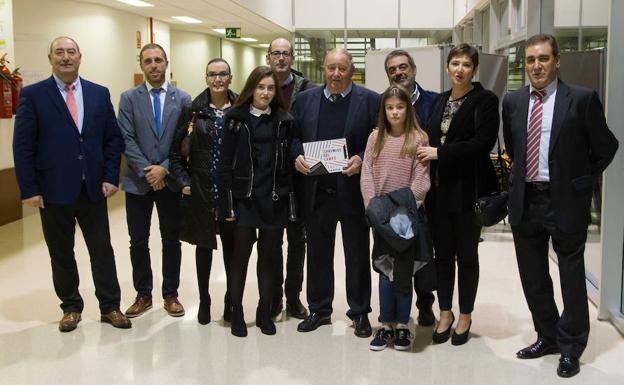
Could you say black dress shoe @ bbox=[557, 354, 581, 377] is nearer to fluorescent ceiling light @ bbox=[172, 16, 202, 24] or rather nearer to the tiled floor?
the tiled floor

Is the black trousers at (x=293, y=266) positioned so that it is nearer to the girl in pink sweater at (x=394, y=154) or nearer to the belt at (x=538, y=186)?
the girl in pink sweater at (x=394, y=154)

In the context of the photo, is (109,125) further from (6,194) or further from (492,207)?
(6,194)

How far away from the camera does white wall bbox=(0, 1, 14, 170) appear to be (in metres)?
7.11

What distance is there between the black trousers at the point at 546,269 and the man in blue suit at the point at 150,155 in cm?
211

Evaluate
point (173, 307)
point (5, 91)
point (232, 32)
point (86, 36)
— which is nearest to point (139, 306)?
point (173, 307)

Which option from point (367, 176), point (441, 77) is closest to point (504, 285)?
point (367, 176)

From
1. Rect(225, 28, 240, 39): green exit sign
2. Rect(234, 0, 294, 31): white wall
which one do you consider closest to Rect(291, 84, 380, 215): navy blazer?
Rect(234, 0, 294, 31): white wall

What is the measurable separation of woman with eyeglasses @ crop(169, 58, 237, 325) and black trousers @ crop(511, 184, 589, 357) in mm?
1705

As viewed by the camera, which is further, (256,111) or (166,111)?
(166,111)

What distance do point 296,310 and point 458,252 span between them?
3.92ft

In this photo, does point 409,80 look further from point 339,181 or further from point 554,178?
point 554,178

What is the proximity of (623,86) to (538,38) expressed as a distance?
3.30 feet

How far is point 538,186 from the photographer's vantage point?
11.2 feet

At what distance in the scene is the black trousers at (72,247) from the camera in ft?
13.2
